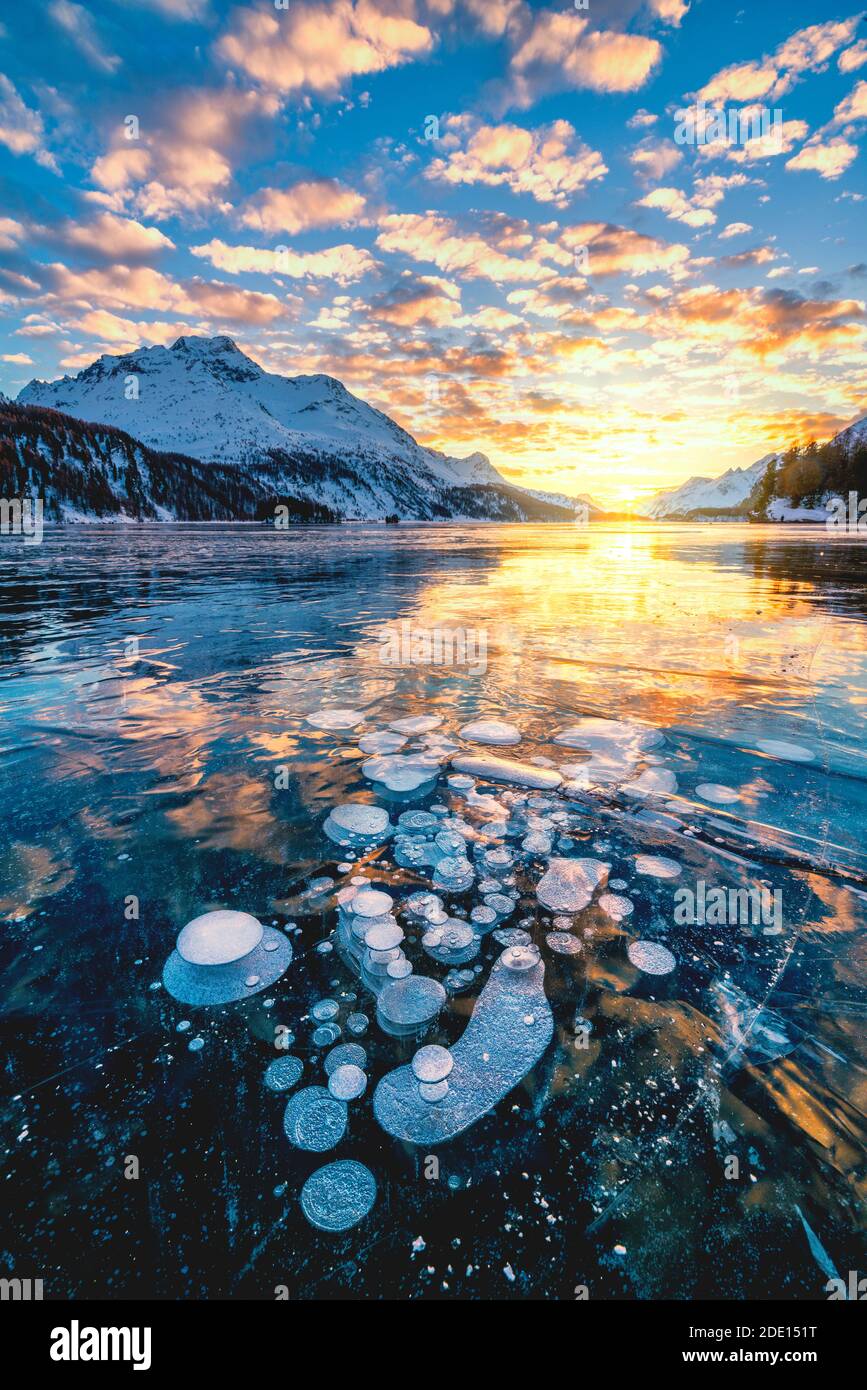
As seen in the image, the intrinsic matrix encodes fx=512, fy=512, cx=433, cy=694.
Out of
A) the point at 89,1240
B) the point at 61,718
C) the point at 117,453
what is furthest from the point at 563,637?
the point at 117,453

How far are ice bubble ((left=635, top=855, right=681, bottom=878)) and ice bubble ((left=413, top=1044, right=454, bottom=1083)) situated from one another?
195cm

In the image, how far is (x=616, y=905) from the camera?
131 inches

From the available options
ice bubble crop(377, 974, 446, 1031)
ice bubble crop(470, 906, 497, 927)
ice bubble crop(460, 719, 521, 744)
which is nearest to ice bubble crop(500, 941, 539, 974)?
ice bubble crop(470, 906, 497, 927)

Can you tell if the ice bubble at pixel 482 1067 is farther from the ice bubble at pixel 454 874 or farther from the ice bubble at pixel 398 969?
the ice bubble at pixel 454 874

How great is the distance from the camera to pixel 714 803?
454 centimetres

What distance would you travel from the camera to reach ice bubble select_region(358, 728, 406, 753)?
5682mm

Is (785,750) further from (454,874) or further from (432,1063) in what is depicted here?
(432,1063)

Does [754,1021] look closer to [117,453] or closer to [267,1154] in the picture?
[267,1154]

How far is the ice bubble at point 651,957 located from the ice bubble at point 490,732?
3.03 metres

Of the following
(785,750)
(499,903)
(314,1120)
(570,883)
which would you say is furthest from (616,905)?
(785,750)

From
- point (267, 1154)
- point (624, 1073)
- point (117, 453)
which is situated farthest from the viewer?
point (117, 453)
